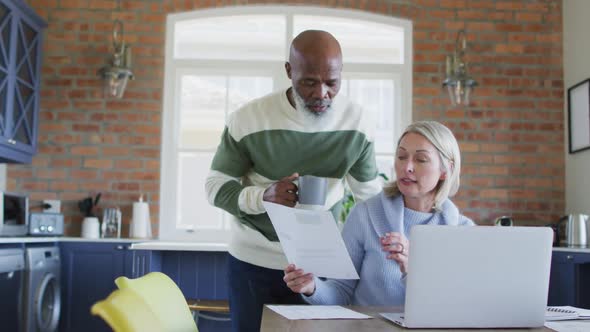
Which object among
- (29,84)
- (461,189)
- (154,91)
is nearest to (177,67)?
(154,91)

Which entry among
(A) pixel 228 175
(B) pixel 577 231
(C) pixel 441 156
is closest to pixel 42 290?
(A) pixel 228 175

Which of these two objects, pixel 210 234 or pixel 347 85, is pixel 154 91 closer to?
pixel 210 234

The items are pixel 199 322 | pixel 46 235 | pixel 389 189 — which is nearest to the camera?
pixel 389 189

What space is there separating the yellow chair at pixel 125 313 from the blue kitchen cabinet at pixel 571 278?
3.40m

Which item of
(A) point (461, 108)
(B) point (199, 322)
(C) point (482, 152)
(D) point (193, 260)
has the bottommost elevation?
(B) point (199, 322)

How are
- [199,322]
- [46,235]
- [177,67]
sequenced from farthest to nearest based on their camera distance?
[177,67]
[199,322]
[46,235]

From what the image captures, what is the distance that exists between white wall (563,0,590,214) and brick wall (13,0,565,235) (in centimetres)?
7

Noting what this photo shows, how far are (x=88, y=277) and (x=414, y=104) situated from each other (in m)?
2.69

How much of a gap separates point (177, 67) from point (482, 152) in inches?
96.5

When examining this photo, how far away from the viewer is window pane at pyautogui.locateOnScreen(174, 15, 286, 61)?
4.99m

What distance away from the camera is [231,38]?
16.4 ft

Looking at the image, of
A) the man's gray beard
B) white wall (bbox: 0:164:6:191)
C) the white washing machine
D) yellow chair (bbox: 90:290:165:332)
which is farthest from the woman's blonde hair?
white wall (bbox: 0:164:6:191)

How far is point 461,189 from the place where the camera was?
4.81 metres

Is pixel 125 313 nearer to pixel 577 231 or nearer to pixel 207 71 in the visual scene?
pixel 577 231
